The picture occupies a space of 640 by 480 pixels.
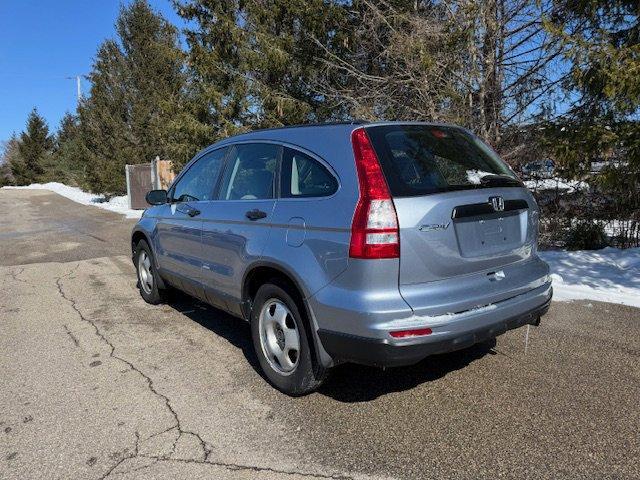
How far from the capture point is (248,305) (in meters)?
3.88

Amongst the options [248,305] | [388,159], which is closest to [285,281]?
[248,305]

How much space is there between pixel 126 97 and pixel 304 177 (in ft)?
76.7

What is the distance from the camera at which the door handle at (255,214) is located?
3.61 meters

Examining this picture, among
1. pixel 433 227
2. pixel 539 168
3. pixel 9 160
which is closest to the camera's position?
pixel 433 227

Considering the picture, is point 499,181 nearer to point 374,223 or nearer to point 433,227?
point 433,227

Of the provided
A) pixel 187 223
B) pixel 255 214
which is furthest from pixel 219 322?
pixel 255 214

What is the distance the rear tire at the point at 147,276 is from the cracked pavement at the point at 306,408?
60 cm

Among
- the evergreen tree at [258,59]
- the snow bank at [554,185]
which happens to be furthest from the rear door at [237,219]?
the evergreen tree at [258,59]

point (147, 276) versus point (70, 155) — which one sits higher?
point (70, 155)

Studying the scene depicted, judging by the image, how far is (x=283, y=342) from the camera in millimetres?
3576

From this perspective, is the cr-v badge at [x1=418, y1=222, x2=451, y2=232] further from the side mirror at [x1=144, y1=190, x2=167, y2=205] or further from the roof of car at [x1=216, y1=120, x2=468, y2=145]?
the side mirror at [x1=144, y1=190, x2=167, y2=205]

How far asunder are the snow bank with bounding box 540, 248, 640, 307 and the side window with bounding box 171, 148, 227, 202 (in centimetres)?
402

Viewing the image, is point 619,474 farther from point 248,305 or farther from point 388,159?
point 248,305

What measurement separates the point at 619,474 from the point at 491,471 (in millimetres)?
627
